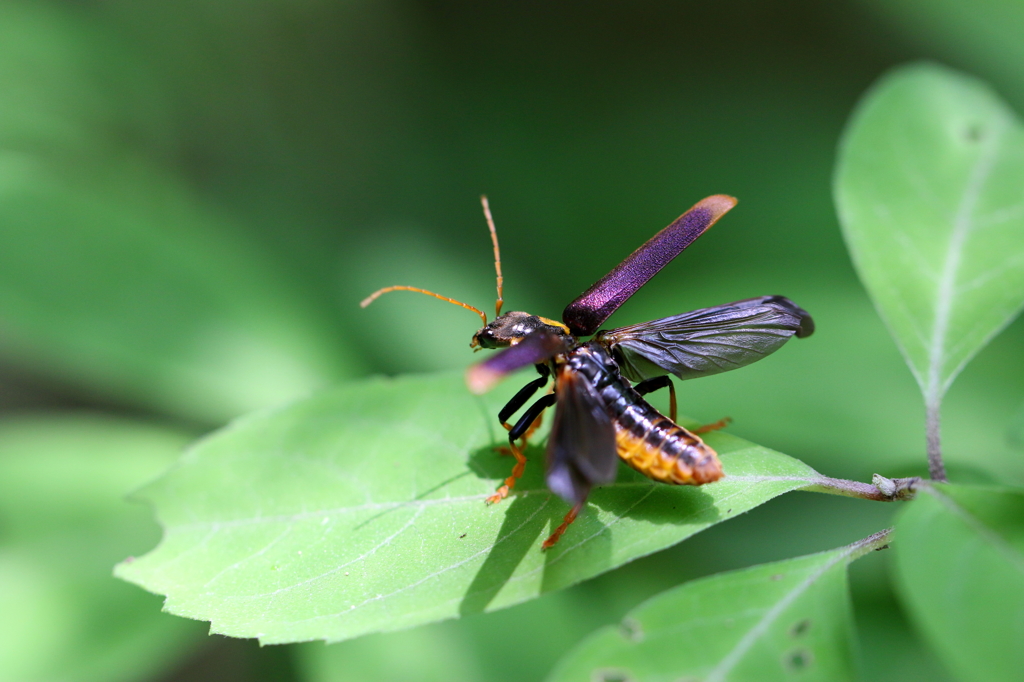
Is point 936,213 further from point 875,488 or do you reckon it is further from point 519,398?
point 519,398

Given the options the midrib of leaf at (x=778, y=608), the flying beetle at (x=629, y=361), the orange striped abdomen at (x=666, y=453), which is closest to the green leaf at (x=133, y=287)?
the flying beetle at (x=629, y=361)

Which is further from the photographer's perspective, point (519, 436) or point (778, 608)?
point (519, 436)

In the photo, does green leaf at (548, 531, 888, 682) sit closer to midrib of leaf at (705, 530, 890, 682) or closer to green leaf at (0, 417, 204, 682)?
midrib of leaf at (705, 530, 890, 682)

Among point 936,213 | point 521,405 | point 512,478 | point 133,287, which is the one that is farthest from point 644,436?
point 133,287

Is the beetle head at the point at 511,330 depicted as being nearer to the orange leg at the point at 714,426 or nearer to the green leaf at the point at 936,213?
the orange leg at the point at 714,426

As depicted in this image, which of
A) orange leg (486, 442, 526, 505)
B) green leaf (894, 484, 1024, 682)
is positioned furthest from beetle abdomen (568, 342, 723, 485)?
green leaf (894, 484, 1024, 682)

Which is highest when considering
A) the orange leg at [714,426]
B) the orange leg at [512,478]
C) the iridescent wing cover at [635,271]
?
the iridescent wing cover at [635,271]
